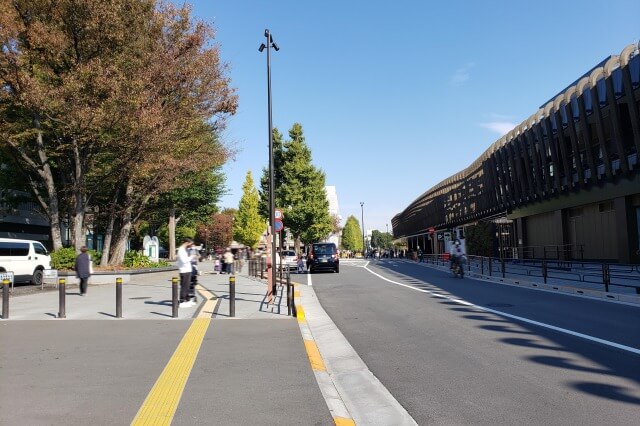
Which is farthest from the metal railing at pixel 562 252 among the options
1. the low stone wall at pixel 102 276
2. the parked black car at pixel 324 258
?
the low stone wall at pixel 102 276

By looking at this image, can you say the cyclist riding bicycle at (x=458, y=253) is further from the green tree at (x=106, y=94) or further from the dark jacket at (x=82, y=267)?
the dark jacket at (x=82, y=267)

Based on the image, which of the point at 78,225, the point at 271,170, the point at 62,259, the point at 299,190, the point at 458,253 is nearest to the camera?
the point at 271,170

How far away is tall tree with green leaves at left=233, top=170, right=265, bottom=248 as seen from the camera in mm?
79125

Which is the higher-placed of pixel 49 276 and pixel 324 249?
pixel 324 249

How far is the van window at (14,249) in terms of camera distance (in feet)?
64.7

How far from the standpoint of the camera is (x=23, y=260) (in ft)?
66.1

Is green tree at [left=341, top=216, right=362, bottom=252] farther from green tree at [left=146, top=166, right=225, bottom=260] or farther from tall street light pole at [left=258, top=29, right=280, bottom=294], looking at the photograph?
tall street light pole at [left=258, top=29, right=280, bottom=294]

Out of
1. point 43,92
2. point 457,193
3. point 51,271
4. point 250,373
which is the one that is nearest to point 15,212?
point 51,271

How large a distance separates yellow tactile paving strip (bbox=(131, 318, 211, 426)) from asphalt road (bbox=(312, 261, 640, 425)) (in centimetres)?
242

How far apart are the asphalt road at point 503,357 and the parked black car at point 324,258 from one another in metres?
15.9

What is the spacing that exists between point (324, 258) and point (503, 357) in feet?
74.9

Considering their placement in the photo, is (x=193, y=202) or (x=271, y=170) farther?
(x=193, y=202)

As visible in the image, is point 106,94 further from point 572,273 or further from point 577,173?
point 577,173

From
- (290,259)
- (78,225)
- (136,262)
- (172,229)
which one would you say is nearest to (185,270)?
(78,225)
